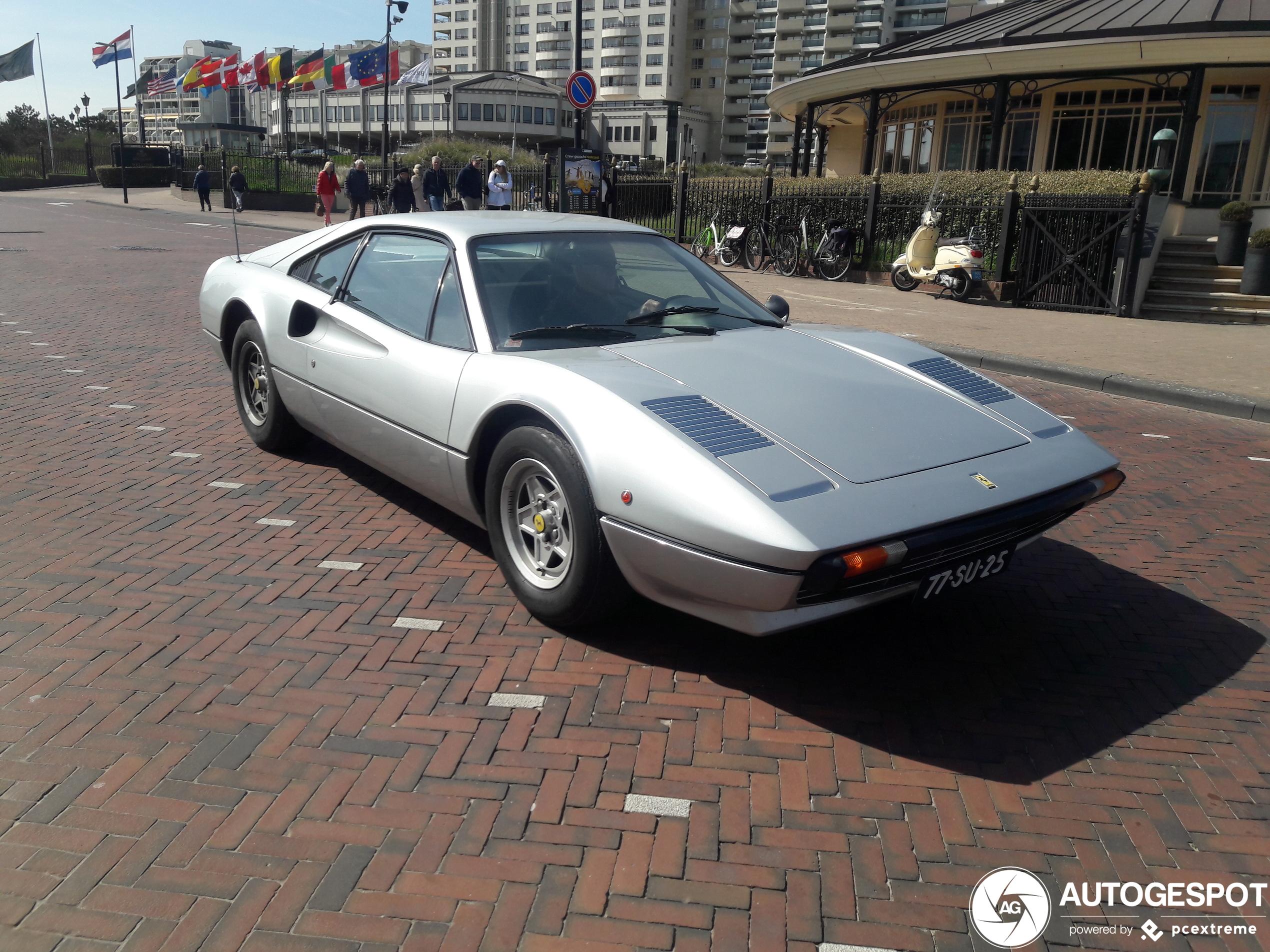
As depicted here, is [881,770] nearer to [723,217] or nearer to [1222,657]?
[1222,657]

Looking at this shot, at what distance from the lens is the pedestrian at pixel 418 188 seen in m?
22.2

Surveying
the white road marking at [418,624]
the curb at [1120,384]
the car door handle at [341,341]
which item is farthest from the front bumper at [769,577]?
the curb at [1120,384]

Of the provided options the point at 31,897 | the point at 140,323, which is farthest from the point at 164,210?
the point at 31,897

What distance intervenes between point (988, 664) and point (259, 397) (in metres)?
4.20

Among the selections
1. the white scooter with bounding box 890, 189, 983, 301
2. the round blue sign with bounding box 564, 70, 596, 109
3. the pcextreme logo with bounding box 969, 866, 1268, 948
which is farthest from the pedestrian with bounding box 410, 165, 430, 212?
the pcextreme logo with bounding box 969, 866, 1268, 948

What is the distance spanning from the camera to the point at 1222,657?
3562 mm

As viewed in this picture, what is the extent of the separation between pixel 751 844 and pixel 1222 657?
2.20m

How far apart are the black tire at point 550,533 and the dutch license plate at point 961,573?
1.00 metres

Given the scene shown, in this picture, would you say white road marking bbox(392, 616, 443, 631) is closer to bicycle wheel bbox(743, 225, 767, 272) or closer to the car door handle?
the car door handle

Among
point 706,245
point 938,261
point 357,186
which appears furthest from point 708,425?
point 357,186

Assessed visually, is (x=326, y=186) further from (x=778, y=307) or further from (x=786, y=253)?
(x=778, y=307)

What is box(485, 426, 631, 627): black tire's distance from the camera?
10.6 ft

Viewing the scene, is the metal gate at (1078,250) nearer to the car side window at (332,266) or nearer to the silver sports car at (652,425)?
the silver sports car at (652,425)

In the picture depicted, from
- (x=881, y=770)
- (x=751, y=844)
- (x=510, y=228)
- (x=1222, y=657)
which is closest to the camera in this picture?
(x=751, y=844)
